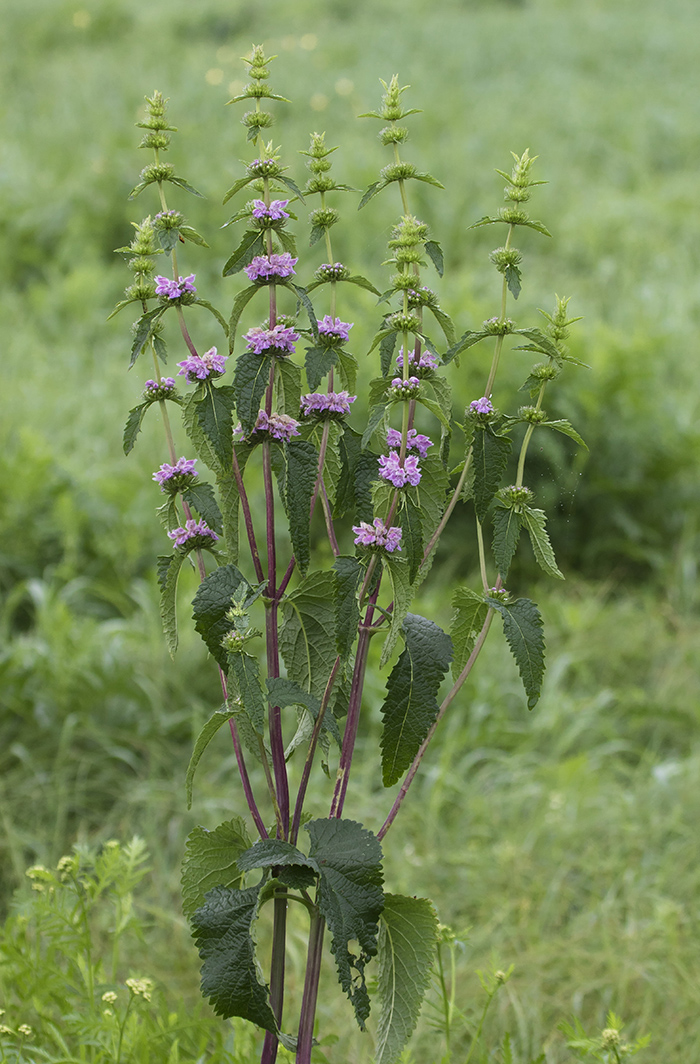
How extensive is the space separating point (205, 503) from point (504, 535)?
335 millimetres

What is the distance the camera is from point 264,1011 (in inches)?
42.9

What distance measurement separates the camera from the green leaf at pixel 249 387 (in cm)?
108

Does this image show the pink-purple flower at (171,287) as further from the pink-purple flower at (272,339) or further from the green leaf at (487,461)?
the green leaf at (487,461)

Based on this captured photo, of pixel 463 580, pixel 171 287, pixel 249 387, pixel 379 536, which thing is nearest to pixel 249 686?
pixel 379 536

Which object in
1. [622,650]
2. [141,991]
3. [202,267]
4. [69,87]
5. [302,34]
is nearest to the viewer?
[141,991]

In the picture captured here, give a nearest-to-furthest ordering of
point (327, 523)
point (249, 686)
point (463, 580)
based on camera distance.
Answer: point (249, 686)
point (327, 523)
point (463, 580)

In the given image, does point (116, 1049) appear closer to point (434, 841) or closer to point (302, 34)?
point (434, 841)

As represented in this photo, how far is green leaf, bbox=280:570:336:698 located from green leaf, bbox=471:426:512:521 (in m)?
0.20

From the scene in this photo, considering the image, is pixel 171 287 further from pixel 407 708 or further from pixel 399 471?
pixel 407 708

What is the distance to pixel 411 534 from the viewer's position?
1.08 m

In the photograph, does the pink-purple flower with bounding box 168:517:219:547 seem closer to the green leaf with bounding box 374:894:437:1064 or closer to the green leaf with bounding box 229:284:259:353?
the green leaf with bounding box 229:284:259:353

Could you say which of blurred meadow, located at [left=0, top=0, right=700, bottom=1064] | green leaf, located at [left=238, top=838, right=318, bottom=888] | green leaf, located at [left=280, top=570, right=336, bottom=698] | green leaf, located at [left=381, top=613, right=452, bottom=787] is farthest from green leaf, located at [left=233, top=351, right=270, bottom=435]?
blurred meadow, located at [left=0, top=0, right=700, bottom=1064]

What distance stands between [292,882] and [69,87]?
8.66 meters

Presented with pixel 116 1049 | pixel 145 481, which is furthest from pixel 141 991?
pixel 145 481
